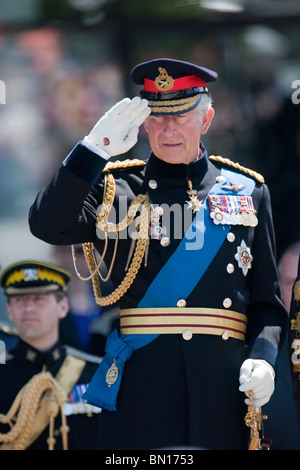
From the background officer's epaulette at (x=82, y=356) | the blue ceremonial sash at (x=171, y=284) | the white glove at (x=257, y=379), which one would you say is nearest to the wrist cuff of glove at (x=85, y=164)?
the blue ceremonial sash at (x=171, y=284)

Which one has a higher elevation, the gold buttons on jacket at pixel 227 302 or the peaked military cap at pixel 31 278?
the peaked military cap at pixel 31 278

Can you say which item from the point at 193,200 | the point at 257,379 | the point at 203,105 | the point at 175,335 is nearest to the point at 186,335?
the point at 175,335

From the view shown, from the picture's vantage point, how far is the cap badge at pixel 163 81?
3.87 m

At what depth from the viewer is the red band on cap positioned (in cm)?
387

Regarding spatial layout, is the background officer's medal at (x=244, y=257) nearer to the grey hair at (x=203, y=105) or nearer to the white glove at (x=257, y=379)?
the white glove at (x=257, y=379)

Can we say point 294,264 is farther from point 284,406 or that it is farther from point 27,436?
point 27,436

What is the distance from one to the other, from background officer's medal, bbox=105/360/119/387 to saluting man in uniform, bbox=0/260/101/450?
4.61 ft

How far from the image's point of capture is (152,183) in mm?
3916

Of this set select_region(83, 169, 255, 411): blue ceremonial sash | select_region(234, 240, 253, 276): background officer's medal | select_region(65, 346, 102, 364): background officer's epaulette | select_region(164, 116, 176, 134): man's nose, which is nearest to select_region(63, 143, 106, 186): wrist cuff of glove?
select_region(164, 116, 176, 134): man's nose

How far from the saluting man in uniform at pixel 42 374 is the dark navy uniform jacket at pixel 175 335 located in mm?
1436

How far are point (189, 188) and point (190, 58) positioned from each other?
Answer: 250 cm

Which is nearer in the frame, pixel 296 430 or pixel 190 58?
pixel 296 430

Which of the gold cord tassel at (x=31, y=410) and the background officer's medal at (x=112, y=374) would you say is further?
the gold cord tassel at (x=31, y=410)

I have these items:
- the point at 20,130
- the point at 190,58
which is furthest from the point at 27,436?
the point at 190,58
